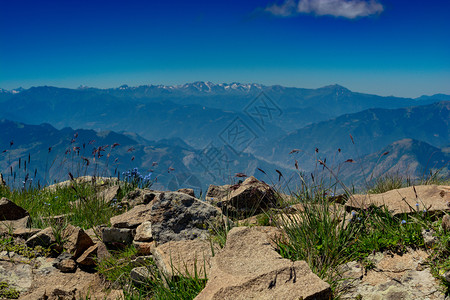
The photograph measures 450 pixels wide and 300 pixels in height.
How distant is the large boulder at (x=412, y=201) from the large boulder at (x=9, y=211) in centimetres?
742

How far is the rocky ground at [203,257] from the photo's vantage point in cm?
382

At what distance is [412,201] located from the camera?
5.54 meters

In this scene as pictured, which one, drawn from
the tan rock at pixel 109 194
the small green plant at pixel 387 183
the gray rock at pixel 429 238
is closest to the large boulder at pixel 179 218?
the tan rock at pixel 109 194

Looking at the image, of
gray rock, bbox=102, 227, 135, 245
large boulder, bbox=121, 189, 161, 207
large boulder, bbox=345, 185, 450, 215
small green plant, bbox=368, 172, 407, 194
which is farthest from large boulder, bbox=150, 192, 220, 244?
small green plant, bbox=368, 172, 407, 194

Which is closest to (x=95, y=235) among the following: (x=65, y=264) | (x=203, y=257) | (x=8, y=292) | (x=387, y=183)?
(x=65, y=264)

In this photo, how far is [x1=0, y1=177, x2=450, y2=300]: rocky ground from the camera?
3820mm

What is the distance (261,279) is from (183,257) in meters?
1.70

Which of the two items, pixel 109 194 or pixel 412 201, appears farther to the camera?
pixel 109 194

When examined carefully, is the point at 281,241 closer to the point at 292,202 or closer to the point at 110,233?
the point at 292,202

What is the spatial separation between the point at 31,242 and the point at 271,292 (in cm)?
519

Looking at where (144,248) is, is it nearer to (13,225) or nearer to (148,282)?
(148,282)

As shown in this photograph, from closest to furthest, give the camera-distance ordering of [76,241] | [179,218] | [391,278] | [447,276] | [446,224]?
[447,276], [391,278], [446,224], [179,218], [76,241]

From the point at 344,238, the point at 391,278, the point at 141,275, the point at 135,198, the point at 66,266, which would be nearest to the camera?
the point at 391,278

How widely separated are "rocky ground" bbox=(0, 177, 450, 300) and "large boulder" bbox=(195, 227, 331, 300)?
0.4 inches
